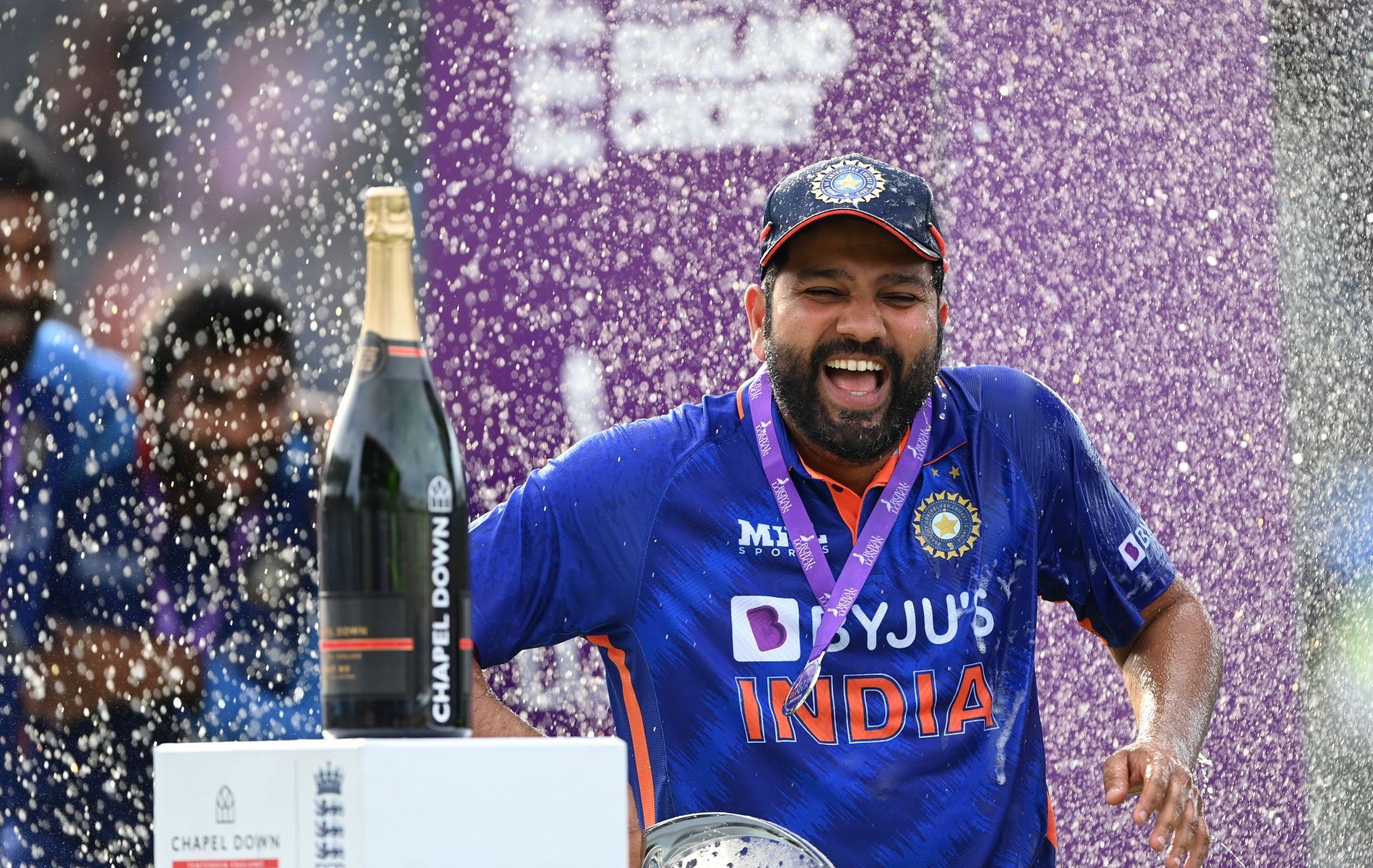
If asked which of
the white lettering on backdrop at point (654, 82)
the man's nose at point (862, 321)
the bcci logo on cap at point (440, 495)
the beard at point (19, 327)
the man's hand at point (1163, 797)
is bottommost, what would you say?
the man's hand at point (1163, 797)

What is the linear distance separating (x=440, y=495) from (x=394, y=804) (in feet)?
0.63

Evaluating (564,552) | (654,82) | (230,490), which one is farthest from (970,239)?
(564,552)

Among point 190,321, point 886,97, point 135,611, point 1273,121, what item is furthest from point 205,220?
point 1273,121

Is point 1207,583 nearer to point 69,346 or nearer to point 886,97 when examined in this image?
point 886,97

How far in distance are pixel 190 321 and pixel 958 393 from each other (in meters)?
1.87

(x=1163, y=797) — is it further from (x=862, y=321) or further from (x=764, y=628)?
(x=862, y=321)

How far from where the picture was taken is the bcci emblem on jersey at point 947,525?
168cm

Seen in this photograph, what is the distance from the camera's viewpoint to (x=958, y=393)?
1.84 meters

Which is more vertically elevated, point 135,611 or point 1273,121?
point 1273,121

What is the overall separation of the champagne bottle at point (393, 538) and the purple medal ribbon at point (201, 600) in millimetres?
2229

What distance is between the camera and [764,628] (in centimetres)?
164

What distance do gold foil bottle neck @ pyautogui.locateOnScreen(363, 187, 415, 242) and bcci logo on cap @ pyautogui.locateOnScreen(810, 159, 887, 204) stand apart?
91 cm

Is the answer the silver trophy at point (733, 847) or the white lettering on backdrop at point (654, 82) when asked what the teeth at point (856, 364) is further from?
the white lettering on backdrop at point (654, 82)

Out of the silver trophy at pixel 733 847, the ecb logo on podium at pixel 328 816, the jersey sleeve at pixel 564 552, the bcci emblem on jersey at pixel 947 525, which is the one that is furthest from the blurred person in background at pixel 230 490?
the ecb logo on podium at pixel 328 816
